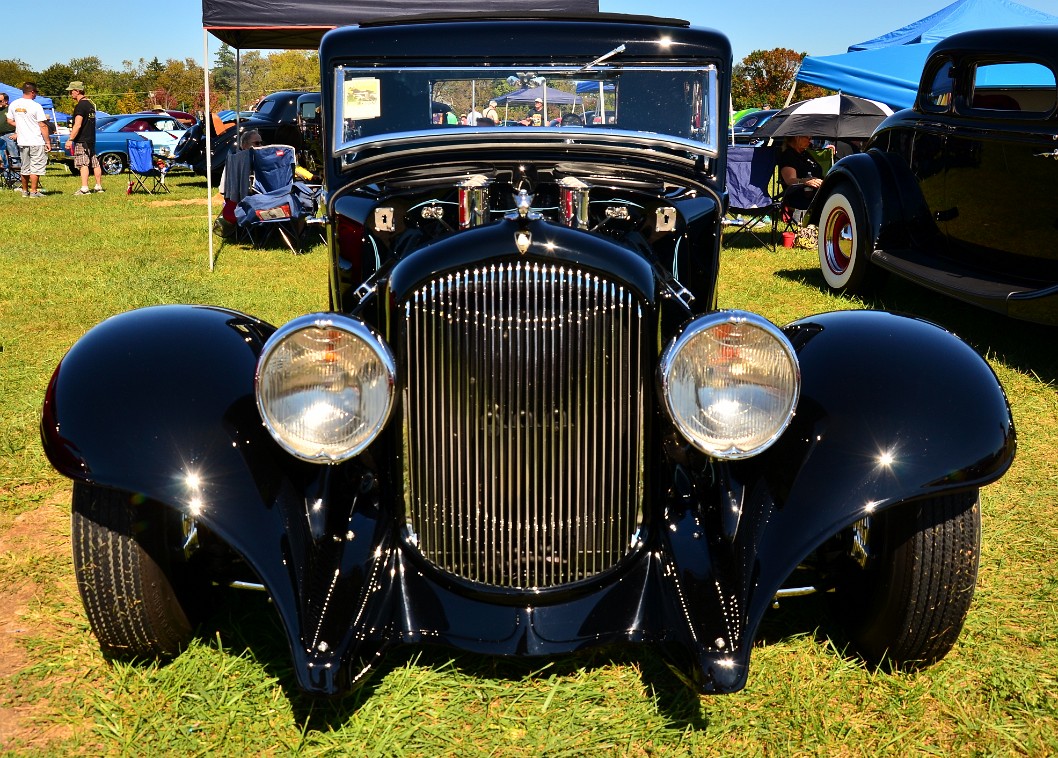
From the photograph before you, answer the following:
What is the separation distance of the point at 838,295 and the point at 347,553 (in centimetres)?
583

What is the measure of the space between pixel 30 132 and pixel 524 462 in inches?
568

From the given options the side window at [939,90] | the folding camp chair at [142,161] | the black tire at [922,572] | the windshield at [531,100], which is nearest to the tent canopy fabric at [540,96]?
the windshield at [531,100]

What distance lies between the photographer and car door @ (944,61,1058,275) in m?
5.21

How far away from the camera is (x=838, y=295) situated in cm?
724

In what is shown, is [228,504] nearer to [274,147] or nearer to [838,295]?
[838,295]

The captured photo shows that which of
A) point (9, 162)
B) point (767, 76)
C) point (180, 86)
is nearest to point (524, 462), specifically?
point (9, 162)

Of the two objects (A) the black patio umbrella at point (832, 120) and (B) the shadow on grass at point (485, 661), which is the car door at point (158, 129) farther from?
(B) the shadow on grass at point (485, 661)

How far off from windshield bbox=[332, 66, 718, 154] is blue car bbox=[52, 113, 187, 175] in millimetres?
16747

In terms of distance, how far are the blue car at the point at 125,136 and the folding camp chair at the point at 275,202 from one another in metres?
9.98

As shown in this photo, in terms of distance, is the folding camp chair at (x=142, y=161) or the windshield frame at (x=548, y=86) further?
the folding camp chair at (x=142, y=161)

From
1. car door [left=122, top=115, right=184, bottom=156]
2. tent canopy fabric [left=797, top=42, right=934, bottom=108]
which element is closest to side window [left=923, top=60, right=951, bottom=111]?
tent canopy fabric [left=797, top=42, right=934, bottom=108]

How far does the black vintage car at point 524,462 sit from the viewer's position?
2.13m

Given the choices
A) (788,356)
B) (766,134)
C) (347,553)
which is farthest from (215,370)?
(766,134)

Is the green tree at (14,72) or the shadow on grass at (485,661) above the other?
the green tree at (14,72)
